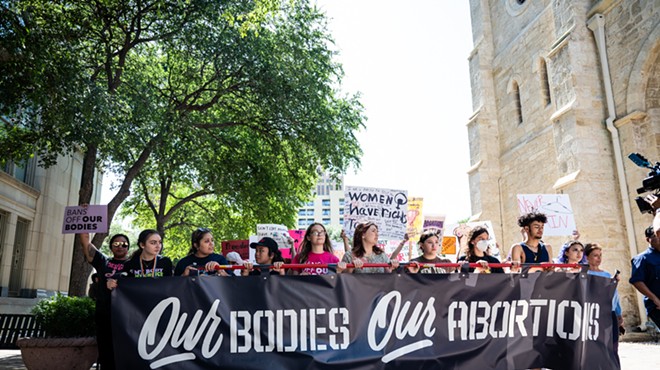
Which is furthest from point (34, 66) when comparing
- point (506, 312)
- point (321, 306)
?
point (506, 312)

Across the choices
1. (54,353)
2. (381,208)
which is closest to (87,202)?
(54,353)

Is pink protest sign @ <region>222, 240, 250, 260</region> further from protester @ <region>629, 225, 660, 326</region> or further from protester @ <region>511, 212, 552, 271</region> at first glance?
protester @ <region>629, 225, 660, 326</region>

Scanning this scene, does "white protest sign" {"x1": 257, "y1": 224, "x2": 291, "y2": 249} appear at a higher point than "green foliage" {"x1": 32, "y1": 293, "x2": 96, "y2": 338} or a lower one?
higher

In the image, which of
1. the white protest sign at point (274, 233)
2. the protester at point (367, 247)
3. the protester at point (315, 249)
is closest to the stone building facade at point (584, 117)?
the white protest sign at point (274, 233)

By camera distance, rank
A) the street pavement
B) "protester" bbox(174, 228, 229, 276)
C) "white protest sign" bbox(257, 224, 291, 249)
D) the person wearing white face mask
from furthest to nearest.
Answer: "white protest sign" bbox(257, 224, 291, 249) → the street pavement → the person wearing white face mask → "protester" bbox(174, 228, 229, 276)

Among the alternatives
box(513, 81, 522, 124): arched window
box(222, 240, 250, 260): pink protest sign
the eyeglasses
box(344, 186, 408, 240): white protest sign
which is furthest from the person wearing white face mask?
box(513, 81, 522, 124): arched window

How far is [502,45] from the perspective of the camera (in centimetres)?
2181

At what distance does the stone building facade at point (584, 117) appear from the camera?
1412cm

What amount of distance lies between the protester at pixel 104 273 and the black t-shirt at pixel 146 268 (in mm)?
132

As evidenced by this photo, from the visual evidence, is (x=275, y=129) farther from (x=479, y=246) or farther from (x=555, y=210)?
(x=479, y=246)

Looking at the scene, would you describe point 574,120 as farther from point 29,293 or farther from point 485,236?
point 29,293

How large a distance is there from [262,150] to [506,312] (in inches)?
509

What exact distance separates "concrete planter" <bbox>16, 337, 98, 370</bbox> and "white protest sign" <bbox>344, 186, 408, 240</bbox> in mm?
5411

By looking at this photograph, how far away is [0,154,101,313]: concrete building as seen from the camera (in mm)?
15789
